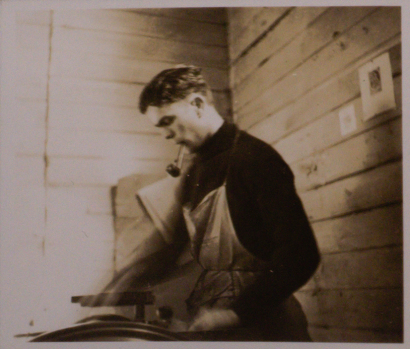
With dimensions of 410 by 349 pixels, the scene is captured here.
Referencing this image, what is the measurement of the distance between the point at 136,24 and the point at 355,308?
100cm

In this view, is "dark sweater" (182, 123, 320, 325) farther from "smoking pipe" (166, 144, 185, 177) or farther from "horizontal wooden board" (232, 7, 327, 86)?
"horizontal wooden board" (232, 7, 327, 86)

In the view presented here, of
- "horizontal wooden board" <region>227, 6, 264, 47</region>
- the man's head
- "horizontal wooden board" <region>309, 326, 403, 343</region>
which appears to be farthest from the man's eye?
"horizontal wooden board" <region>309, 326, 403, 343</region>

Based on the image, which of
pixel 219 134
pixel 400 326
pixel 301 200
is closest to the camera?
pixel 400 326

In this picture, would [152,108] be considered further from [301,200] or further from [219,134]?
[301,200]

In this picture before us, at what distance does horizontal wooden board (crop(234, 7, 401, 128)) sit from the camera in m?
1.06

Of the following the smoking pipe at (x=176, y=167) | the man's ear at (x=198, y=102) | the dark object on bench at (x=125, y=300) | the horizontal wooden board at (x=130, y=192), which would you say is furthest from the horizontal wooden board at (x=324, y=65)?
the dark object on bench at (x=125, y=300)

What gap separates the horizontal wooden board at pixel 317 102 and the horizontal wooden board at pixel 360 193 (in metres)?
0.13

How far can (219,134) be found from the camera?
124 cm

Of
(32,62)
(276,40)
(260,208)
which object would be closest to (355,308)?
(260,208)

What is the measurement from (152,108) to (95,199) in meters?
0.31

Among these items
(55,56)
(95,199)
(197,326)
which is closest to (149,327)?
(197,326)

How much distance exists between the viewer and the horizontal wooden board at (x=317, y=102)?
1053 mm

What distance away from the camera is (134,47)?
1310 mm

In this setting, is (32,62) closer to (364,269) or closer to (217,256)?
(217,256)
